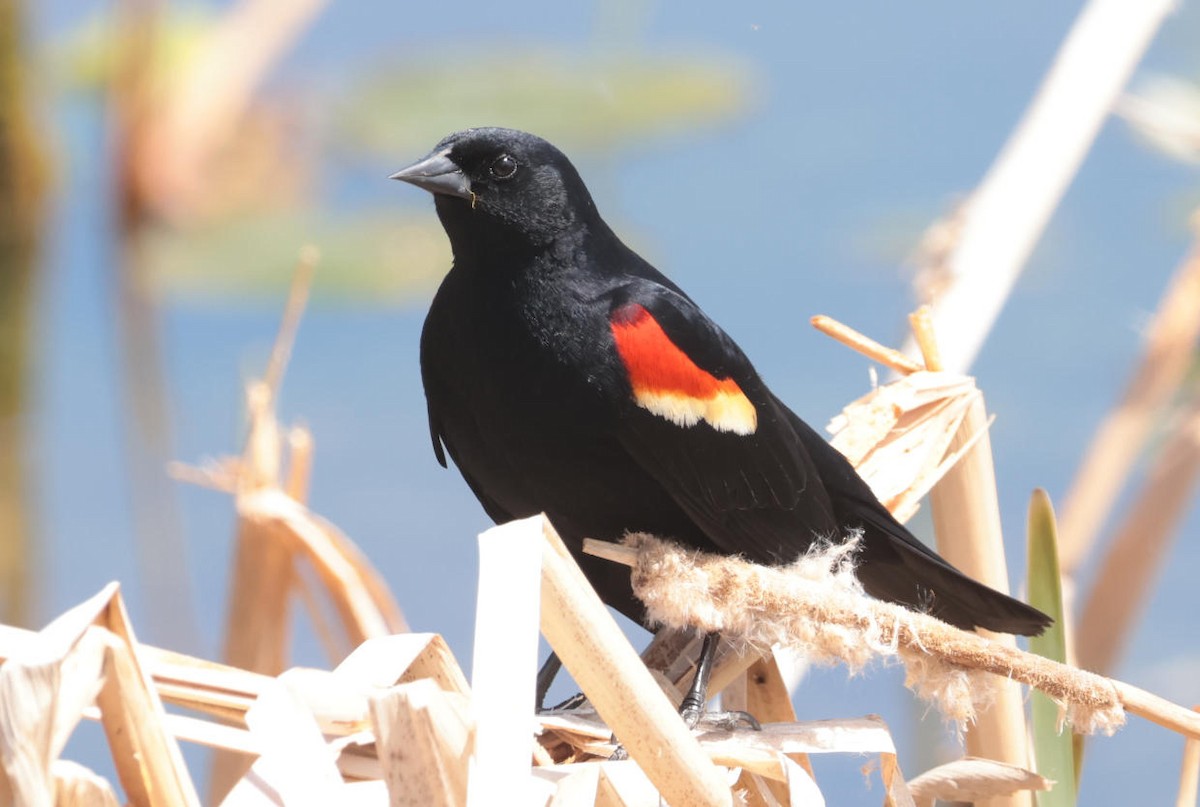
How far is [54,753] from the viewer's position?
722mm

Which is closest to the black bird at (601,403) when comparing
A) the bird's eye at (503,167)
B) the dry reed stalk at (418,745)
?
the bird's eye at (503,167)

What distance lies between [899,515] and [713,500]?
0.79 feet

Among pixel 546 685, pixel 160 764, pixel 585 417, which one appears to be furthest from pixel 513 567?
pixel 546 685

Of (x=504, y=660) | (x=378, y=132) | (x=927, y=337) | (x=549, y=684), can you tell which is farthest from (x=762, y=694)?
(x=378, y=132)

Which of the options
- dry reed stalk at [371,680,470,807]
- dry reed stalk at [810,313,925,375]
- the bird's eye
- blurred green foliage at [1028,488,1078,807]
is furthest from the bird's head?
dry reed stalk at [371,680,470,807]

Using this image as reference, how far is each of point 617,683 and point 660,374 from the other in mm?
491

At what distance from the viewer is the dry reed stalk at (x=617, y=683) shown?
78 centimetres

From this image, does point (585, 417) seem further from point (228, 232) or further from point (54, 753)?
point (228, 232)

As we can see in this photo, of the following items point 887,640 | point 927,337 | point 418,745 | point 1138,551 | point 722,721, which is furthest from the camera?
point 1138,551

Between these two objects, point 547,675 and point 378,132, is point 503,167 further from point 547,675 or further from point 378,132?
point 378,132

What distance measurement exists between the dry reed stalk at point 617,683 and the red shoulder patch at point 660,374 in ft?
1.49

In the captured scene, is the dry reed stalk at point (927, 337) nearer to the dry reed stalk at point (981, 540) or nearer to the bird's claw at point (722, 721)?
the dry reed stalk at point (981, 540)

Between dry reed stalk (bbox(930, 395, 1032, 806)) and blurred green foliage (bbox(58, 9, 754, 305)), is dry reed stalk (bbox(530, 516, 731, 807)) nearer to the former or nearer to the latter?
dry reed stalk (bbox(930, 395, 1032, 806))

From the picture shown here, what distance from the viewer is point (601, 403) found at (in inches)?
48.1
